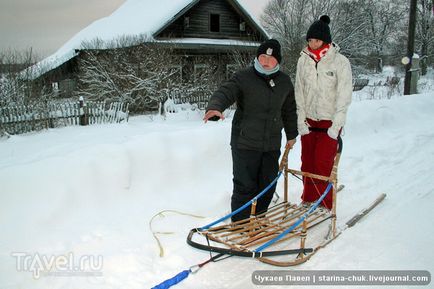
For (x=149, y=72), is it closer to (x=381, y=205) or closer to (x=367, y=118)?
(x=367, y=118)

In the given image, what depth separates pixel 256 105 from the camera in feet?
10.9

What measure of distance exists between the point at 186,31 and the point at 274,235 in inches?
688

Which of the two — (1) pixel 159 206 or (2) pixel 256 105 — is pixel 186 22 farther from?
(2) pixel 256 105

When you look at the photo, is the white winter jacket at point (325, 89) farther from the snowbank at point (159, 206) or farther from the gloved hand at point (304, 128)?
the snowbank at point (159, 206)

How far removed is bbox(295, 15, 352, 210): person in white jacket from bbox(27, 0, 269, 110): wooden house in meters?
12.3

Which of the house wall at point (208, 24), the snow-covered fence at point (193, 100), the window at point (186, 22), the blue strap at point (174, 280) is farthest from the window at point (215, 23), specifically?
the blue strap at point (174, 280)

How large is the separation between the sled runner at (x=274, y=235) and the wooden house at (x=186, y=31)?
41.9ft

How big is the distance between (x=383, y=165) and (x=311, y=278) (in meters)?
3.18

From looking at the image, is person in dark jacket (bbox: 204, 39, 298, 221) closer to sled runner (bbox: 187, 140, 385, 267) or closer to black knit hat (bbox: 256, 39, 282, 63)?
black knit hat (bbox: 256, 39, 282, 63)

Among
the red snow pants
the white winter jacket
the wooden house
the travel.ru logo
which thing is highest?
the wooden house

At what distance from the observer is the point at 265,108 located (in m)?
3.34

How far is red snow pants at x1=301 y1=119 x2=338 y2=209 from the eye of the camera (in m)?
3.73

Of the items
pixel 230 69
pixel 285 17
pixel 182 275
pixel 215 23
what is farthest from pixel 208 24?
pixel 182 275

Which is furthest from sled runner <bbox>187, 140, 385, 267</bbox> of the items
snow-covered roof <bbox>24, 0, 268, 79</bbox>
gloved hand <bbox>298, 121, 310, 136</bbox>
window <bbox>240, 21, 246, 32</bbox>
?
window <bbox>240, 21, 246, 32</bbox>
